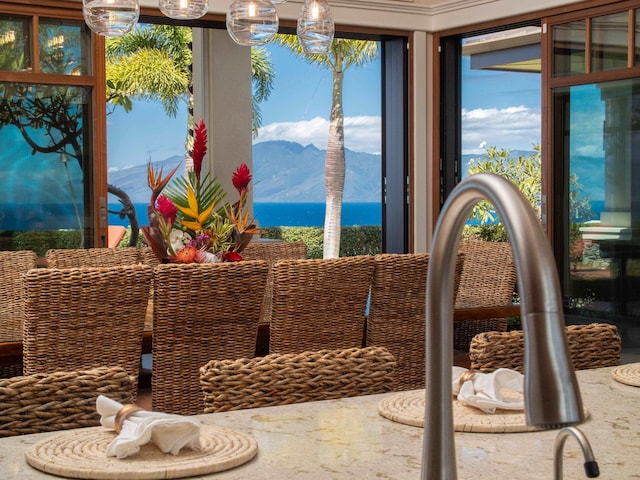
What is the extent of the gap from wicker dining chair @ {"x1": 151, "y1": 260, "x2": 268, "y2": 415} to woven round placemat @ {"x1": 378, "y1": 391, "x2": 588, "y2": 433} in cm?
158

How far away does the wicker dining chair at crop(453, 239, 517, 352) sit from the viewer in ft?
14.5

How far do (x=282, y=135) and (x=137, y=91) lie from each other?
3793mm

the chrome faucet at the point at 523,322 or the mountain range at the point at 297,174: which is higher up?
the mountain range at the point at 297,174

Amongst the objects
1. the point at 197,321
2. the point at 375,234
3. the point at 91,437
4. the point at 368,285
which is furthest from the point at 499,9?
the point at 375,234

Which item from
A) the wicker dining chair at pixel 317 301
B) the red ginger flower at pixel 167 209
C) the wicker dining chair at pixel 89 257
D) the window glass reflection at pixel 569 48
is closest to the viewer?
the wicker dining chair at pixel 317 301

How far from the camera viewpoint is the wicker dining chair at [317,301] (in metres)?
3.25

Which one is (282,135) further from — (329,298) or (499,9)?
(329,298)

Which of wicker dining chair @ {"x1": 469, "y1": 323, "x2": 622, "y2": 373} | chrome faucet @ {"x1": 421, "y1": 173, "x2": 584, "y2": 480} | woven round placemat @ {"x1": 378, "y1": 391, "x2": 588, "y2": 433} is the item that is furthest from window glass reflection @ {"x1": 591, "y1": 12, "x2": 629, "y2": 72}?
chrome faucet @ {"x1": 421, "y1": 173, "x2": 584, "y2": 480}

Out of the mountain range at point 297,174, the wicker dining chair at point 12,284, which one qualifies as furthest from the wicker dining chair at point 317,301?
the mountain range at point 297,174

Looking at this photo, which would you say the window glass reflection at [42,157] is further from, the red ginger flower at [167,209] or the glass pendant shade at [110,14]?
the glass pendant shade at [110,14]

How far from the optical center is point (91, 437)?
51.1 inches

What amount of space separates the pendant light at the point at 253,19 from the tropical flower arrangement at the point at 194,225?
1.32 ft

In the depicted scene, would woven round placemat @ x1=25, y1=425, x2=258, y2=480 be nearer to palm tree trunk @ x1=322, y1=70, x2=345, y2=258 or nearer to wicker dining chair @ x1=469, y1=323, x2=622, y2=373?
wicker dining chair @ x1=469, y1=323, x2=622, y2=373

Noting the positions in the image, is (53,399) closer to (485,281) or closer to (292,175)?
(485,281)
